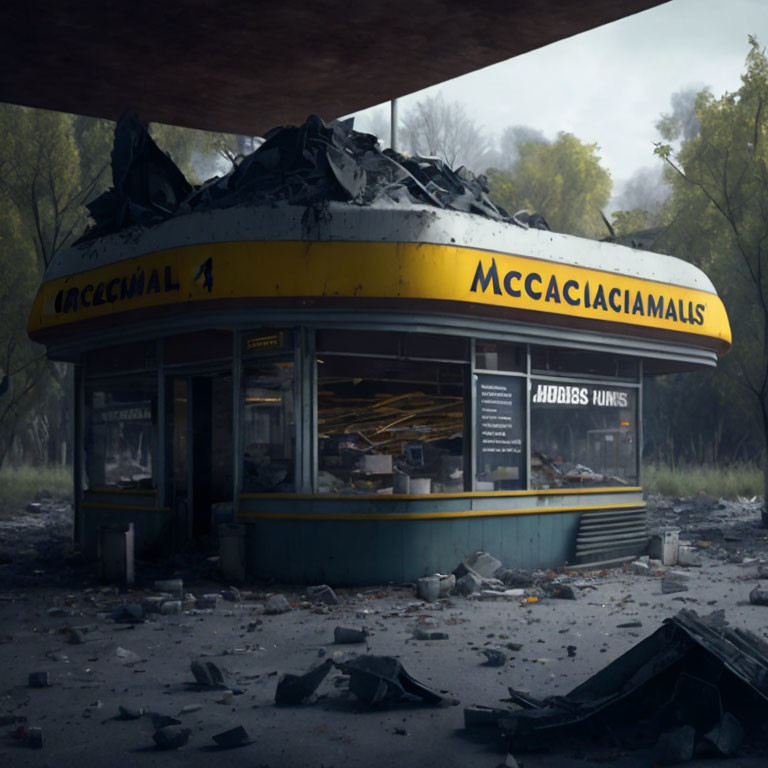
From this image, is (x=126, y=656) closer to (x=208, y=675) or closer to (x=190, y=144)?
(x=208, y=675)

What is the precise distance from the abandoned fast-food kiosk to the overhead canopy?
2.83 meters

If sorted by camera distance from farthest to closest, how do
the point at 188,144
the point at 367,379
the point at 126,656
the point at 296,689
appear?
the point at 188,144 < the point at 367,379 < the point at 126,656 < the point at 296,689

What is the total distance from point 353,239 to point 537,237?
2.69m

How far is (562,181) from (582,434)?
36990mm

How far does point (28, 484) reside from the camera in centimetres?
2938

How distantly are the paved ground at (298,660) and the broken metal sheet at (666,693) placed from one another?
0.21 meters

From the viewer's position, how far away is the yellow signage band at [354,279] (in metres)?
12.3

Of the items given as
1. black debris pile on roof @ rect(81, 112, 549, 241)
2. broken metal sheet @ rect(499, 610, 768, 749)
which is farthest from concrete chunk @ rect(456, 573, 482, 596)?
broken metal sheet @ rect(499, 610, 768, 749)

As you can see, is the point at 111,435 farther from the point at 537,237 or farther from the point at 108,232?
the point at 537,237

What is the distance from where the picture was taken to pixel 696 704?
20.4 feet

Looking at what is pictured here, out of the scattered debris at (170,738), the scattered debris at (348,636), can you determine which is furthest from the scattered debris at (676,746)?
the scattered debris at (348,636)

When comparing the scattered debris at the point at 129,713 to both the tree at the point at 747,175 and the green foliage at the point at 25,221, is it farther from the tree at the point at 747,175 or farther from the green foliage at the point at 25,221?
the green foliage at the point at 25,221

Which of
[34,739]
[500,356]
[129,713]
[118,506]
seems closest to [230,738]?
[129,713]

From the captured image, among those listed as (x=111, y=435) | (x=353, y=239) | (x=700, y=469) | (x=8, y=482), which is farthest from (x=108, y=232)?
(x=700, y=469)
